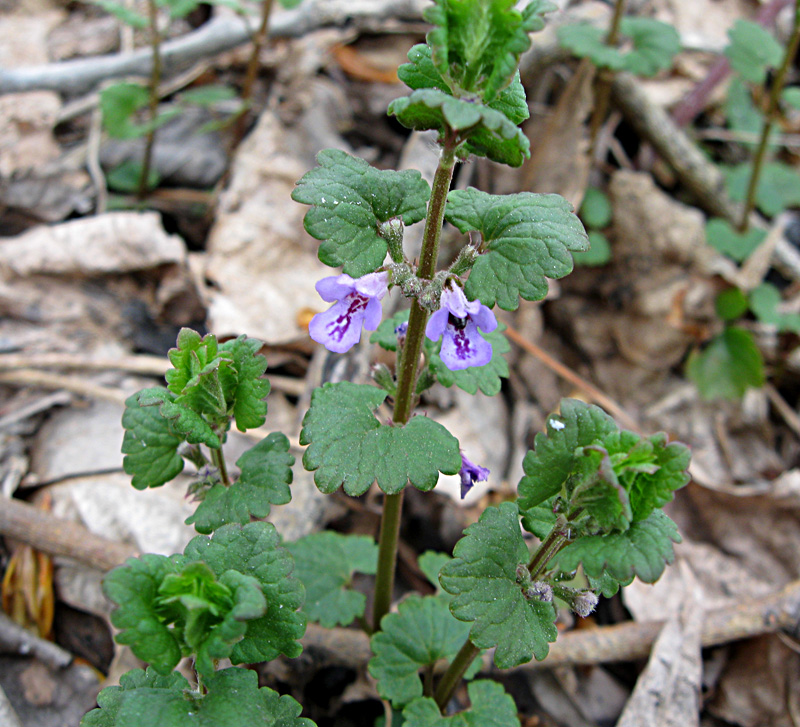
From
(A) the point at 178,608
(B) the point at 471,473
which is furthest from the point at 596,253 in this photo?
(A) the point at 178,608

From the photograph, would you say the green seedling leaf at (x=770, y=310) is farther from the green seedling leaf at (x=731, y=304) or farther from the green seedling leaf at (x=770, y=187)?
the green seedling leaf at (x=770, y=187)

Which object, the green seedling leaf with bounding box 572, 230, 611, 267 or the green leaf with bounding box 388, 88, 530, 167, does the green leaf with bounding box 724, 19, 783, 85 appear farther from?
the green leaf with bounding box 388, 88, 530, 167

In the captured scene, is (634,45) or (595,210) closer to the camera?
(634,45)

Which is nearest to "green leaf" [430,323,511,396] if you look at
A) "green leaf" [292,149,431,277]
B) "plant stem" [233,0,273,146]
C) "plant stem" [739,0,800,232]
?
"green leaf" [292,149,431,277]

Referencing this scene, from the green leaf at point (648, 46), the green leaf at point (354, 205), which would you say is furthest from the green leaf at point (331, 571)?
the green leaf at point (648, 46)

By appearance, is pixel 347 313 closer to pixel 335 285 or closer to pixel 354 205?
pixel 335 285

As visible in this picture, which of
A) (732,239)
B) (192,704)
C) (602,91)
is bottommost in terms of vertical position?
(192,704)

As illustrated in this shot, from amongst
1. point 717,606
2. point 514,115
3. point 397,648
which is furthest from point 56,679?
point 717,606
